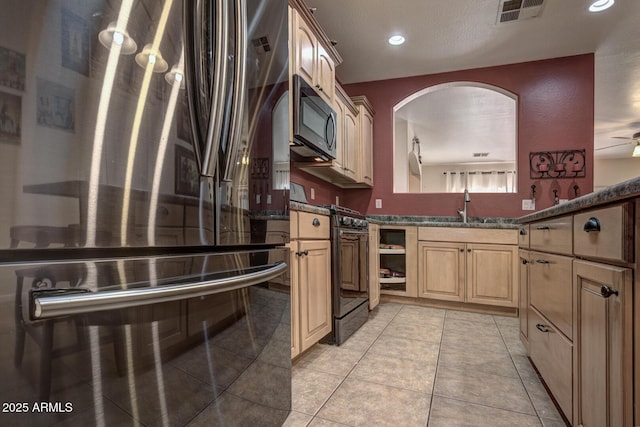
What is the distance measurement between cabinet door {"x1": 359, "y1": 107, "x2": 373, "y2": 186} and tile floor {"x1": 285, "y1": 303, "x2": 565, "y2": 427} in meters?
1.79

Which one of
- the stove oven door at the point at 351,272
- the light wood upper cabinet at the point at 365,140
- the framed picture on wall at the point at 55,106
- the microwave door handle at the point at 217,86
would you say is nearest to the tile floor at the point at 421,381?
the stove oven door at the point at 351,272

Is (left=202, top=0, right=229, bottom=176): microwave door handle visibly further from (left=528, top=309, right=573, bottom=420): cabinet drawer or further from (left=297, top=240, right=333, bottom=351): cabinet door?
(left=528, top=309, right=573, bottom=420): cabinet drawer

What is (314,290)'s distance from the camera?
196 cm

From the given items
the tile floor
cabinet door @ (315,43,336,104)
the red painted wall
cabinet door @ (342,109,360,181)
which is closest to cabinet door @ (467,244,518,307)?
the tile floor

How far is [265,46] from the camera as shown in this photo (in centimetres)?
107

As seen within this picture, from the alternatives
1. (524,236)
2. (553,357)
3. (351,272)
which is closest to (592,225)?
(553,357)

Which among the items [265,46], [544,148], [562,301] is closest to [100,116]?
[265,46]

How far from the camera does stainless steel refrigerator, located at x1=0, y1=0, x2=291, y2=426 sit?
1.62 ft

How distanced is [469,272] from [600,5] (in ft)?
7.91

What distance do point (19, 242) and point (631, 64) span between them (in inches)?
204

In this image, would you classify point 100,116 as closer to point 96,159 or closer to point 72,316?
point 96,159

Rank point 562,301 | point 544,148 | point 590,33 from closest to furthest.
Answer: point 562,301
point 590,33
point 544,148

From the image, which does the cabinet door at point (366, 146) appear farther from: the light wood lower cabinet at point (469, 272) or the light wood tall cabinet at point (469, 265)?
the light wood lower cabinet at point (469, 272)

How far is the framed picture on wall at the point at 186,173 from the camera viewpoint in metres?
0.73
